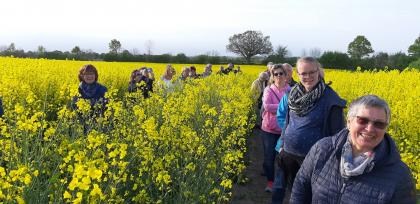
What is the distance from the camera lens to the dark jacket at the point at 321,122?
352 cm

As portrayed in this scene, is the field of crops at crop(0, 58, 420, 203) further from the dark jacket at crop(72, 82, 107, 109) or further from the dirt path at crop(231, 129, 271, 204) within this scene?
the dirt path at crop(231, 129, 271, 204)

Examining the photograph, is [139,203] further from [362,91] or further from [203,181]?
[362,91]

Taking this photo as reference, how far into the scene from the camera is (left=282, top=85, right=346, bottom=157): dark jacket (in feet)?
11.5

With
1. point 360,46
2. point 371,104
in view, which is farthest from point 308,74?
point 360,46

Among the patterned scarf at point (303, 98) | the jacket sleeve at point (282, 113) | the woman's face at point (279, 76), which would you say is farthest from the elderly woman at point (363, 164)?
the woman's face at point (279, 76)

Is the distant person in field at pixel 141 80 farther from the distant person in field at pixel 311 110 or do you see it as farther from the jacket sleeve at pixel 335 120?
the jacket sleeve at pixel 335 120

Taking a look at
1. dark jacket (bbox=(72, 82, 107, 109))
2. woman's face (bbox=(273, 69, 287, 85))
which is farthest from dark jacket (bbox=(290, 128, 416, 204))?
dark jacket (bbox=(72, 82, 107, 109))

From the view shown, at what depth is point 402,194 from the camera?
2053 millimetres

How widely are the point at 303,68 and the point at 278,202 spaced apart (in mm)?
1552

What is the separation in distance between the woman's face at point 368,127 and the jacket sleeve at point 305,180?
261 mm

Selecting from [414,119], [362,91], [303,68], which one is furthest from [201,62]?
[303,68]

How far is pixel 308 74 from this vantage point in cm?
349

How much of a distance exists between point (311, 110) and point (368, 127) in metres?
1.46

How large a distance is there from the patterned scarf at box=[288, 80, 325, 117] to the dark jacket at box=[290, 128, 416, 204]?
118 cm
